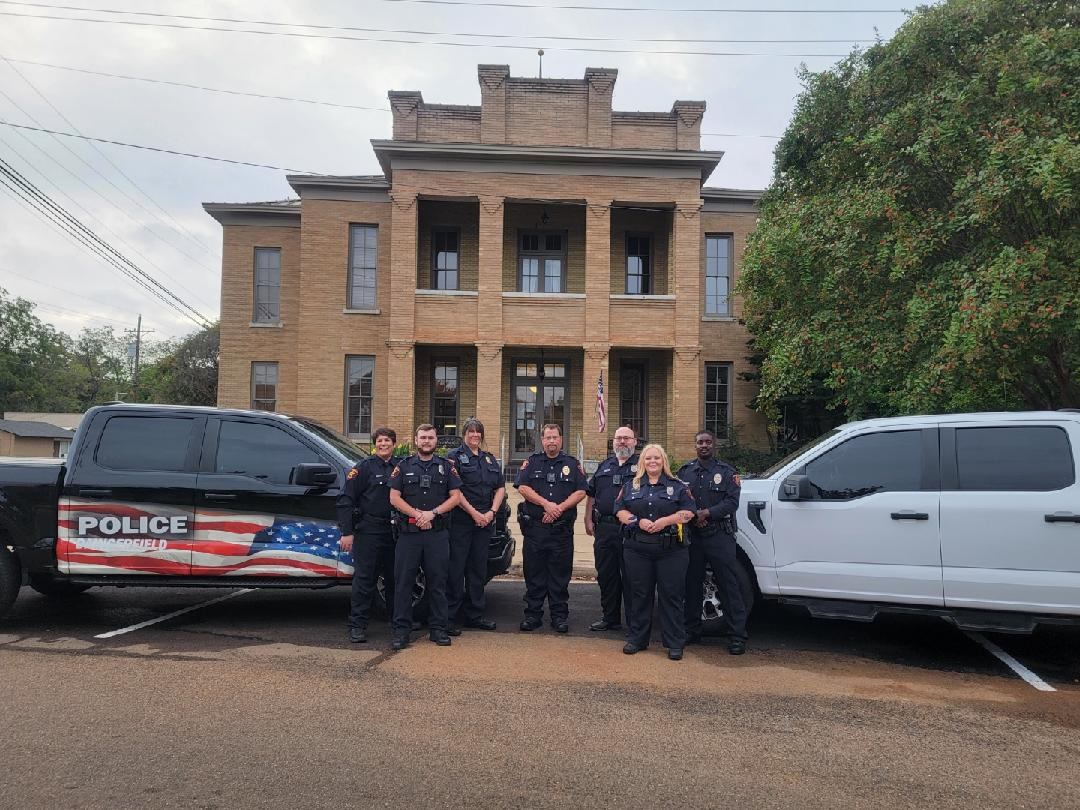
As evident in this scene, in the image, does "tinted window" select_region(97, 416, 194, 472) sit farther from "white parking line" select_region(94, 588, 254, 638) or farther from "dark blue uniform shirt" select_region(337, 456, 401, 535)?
"dark blue uniform shirt" select_region(337, 456, 401, 535)

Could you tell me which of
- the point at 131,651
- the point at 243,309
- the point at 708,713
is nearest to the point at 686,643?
the point at 708,713

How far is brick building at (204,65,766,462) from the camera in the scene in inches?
764

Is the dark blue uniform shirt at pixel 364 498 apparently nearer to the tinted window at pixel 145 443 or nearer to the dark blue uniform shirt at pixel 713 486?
the tinted window at pixel 145 443

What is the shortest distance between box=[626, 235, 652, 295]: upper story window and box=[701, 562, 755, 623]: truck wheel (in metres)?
15.6

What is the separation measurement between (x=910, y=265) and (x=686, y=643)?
5954mm

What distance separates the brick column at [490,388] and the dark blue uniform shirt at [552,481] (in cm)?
1221

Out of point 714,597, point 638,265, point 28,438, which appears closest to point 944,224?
point 714,597

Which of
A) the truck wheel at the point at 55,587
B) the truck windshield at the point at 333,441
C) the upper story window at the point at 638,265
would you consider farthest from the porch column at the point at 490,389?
the truck wheel at the point at 55,587

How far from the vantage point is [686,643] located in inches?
245

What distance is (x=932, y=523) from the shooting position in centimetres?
550

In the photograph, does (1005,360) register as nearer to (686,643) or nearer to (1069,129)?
(1069,129)

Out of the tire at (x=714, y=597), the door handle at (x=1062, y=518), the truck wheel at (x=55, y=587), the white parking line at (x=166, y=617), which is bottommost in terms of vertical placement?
the white parking line at (x=166, y=617)

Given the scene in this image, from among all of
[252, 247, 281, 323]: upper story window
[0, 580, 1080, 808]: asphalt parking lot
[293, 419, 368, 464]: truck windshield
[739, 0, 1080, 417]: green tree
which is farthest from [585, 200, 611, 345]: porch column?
[0, 580, 1080, 808]: asphalt parking lot

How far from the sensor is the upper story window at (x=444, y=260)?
21.1m
